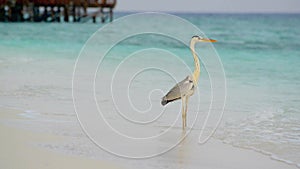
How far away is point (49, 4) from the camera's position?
41031 mm

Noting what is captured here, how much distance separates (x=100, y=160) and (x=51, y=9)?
3779 centimetres

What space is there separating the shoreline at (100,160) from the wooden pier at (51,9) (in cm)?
3508

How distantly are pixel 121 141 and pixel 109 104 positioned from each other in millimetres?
2067

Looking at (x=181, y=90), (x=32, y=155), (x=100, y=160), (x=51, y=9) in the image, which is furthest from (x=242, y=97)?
(x=51, y=9)

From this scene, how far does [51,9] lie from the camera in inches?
1657

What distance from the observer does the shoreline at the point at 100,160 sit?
16.8ft

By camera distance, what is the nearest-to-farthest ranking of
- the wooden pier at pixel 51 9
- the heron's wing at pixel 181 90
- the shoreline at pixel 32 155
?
the shoreline at pixel 32 155 < the heron's wing at pixel 181 90 < the wooden pier at pixel 51 9

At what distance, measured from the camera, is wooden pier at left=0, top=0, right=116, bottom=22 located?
134 feet

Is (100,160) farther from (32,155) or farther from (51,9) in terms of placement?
(51,9)

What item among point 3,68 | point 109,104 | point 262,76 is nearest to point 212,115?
point 109,104

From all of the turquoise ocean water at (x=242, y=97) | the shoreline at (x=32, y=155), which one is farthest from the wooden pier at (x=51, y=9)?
the shoreline at (x=32, y=155)

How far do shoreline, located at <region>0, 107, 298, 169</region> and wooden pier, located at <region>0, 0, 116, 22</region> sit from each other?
35085 mm

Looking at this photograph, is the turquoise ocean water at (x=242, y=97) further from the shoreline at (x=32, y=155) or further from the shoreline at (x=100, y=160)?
the shoreline at (x=32, y=155)

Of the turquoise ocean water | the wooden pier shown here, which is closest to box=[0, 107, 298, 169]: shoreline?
the turquoise ocean water
